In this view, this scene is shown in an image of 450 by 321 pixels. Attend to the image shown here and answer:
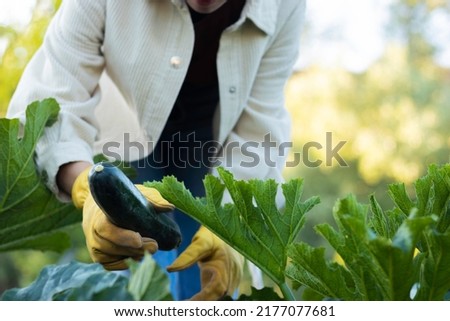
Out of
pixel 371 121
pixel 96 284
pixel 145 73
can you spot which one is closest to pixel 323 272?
pixel 96 284

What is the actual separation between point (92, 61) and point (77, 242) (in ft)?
18.0

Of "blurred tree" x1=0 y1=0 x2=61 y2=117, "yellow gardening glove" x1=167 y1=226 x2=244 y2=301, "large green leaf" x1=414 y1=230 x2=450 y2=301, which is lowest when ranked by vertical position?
"blurred tree" x1=0 y1=0 x2=61 y2=117

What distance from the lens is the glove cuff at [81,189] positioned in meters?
1.65

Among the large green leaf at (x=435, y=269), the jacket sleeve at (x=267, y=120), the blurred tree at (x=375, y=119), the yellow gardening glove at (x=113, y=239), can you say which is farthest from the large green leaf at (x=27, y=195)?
the blurred tree at (x=375, y=119)

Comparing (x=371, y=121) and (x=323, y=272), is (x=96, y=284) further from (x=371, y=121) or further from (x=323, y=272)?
(x=371, y=121)

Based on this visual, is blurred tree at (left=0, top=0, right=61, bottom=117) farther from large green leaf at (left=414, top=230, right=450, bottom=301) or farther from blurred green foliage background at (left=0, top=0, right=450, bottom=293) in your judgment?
blurred green foliage background at (left=0, top=0, right=450, bottom=293)

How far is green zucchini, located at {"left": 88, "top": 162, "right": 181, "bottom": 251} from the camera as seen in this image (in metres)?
1.27

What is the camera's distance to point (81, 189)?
5.45 feet

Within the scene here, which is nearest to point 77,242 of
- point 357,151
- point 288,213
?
point 357,151

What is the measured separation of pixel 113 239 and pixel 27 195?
15.2 inches

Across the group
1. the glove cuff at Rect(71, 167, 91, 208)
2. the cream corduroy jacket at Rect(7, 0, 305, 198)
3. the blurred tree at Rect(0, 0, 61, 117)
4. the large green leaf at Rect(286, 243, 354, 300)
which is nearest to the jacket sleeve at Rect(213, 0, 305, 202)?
the cream corduroy jacket at Rect(7, 0, 305, 198)

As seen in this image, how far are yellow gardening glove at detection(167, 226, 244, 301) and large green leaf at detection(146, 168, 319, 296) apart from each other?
1.45 feet

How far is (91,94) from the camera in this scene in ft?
6.54
